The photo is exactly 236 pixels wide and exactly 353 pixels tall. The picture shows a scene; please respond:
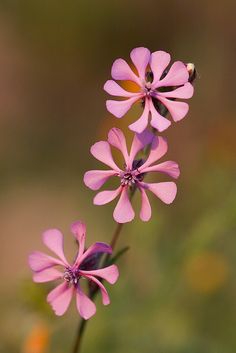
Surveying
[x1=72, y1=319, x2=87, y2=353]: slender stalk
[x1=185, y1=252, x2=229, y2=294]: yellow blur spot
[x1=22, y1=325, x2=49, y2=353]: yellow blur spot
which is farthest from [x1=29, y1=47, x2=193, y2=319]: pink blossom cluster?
[x1=185, y1=252, x2=229, y2=294]: yellow blur spot

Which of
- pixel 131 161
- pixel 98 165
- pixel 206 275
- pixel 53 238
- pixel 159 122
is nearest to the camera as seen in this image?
pixel 159 122

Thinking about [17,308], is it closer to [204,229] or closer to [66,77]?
[204,229]

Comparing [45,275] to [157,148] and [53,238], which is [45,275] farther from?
[157,148]

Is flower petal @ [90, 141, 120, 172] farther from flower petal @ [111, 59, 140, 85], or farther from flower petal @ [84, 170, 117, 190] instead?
flower petal @ [111, 59, 140, 85]

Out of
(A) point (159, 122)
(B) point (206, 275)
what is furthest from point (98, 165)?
(A) point (159, 122)

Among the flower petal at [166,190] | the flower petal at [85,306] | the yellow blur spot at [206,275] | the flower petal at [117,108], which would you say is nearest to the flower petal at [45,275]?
the flower petal at [85,306]

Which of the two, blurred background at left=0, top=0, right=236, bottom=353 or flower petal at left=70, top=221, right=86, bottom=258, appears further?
blurred background at left=0, top=0, right=236, bottom=353

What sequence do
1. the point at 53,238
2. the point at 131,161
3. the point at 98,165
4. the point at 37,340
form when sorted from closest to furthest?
the point at 131,161, the point at 53,238, the point at 37,340, the point at 98,165

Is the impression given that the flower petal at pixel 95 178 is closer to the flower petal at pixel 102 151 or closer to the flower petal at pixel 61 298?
the flower petal at pixel 102 151
